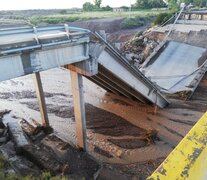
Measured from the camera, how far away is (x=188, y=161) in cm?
200

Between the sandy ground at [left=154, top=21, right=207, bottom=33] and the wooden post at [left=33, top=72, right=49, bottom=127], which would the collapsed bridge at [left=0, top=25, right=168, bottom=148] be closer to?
the wooden post at [left=33, top=72, right=49, bottom=127]

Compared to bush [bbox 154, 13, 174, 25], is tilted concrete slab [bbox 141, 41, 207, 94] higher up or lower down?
lower down

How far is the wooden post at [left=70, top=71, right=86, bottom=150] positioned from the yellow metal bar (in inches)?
315

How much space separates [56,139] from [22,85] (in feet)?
31.9

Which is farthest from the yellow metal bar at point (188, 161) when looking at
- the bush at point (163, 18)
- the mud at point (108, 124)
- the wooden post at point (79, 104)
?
the bush at point (163, 18)

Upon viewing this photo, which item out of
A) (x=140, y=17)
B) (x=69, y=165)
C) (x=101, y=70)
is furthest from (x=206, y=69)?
(x=140, y=17)

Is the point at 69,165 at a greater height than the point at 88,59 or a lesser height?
lesser

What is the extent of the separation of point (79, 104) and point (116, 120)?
16.2 feet

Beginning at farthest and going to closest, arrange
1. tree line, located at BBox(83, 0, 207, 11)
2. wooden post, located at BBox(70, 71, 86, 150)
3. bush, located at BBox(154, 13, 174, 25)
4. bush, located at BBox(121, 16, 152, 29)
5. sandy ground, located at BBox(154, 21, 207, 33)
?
tree line, located at BBox(83, 0, 207, 11)
bush, located at BBox(121, 16, 152, 29)
bush, located at BBox(154, 13, 174, 25)
sandy ground, located at BBox(154, 21, 207, 33)
wooden post, located at BBox(70, 71, 86, 150)

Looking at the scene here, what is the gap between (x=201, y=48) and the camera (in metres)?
20.6

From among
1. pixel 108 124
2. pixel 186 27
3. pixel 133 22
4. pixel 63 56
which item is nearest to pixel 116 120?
pixel 108 124

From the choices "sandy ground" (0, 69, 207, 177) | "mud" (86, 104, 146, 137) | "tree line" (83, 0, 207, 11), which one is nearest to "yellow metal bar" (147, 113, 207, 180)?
"sandy ground" (0, 69, 207, 177)

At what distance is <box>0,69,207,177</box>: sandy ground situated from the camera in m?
11.6

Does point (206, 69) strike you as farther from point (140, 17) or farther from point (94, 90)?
point (140, 17)
